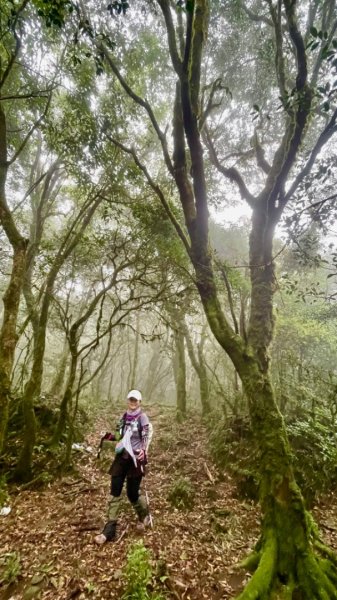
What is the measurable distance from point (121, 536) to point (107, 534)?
0.26m

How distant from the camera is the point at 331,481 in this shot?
20.1 feet

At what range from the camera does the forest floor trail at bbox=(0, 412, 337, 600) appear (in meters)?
4.03

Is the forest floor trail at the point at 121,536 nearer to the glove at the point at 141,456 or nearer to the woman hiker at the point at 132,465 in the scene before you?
the woman hiker at the point at 132,465

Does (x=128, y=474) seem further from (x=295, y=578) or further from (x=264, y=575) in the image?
(x=295, y=578)

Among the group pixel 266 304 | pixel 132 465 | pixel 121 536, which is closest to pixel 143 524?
pixel 121 536

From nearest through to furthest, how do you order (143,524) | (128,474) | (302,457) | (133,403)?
(143,524) < (128,474) < (133,403) < (302,457)

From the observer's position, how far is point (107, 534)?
489 centimetres

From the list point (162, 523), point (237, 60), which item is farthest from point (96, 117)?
point (162, 523)

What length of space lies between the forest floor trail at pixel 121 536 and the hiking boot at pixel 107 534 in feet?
0.35

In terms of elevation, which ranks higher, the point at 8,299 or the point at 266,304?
the point at 266,304

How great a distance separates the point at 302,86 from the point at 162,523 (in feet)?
24.6

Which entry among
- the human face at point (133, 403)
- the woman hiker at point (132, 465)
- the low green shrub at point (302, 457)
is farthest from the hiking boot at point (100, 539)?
the low green shrub at point (302, 457)

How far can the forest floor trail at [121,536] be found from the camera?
4027 millimetres

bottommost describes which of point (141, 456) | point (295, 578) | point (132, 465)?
point (295, 578)
